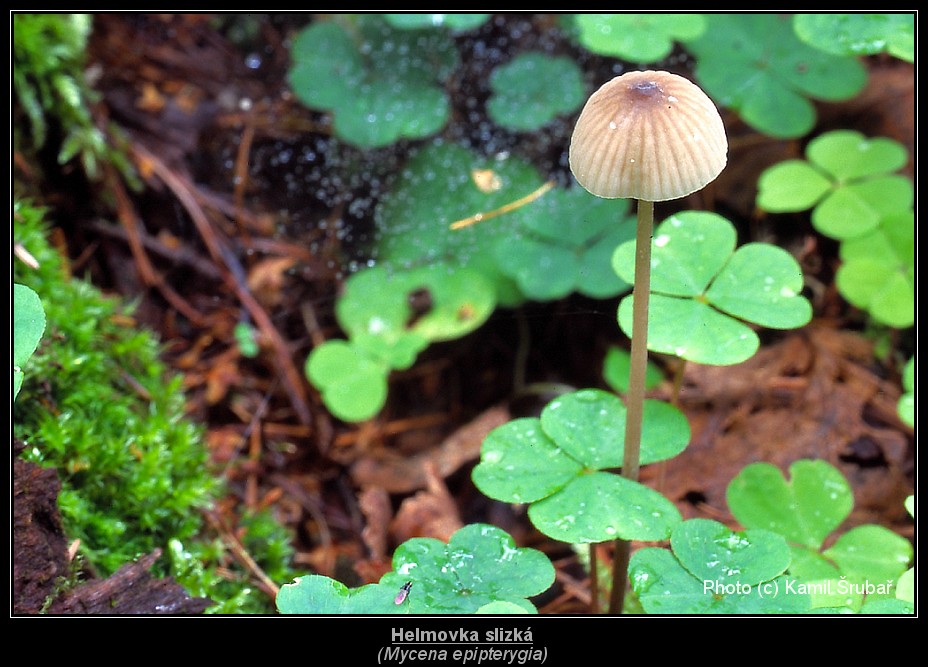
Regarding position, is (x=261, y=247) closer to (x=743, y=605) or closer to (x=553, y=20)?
(x=553, y=20)

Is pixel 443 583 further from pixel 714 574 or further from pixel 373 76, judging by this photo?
pixel 373 76

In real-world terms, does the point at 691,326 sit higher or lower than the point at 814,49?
lower

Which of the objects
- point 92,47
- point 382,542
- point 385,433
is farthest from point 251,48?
point 382,542

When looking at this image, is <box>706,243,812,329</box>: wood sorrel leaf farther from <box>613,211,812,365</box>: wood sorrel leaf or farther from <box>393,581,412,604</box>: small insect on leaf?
<box>393,581,412,604</box>: small insect on leaf

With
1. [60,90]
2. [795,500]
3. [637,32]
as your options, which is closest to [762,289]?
[795,500]

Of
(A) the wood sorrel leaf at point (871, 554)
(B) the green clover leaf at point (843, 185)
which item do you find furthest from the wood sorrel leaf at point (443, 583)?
(B) the green clover leaf at point (843, 185)

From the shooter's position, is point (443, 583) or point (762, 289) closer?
point (443, 583)

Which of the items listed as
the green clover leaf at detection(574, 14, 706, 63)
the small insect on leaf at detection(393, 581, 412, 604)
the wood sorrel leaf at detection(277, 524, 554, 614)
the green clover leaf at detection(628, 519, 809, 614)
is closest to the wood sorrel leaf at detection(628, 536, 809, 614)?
the green clover leaf at detection(628, 519, 809, 614)
